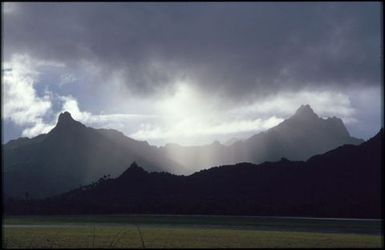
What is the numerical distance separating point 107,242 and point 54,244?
568cm

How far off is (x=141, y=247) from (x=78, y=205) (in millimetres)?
133219

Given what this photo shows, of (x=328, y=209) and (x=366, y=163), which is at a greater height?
(x=366, y=163)

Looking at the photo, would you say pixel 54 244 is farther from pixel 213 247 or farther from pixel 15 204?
pixel 15 204

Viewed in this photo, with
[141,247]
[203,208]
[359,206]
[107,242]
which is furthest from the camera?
[203,208]

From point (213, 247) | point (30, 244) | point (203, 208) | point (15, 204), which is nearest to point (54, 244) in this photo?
point (30, 244)

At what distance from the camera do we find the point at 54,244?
5381 centimetres

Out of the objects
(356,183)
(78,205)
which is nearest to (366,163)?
(356,183)

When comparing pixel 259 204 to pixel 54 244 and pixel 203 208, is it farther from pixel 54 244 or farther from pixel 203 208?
pixel 54 244

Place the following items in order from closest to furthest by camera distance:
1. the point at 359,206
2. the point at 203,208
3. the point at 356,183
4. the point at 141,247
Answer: the point at 141,247 → the point at 359,206 → the point at 203,208 → the point at 356,183

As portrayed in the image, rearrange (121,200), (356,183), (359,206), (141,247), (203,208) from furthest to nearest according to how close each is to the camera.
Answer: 1. (121,200)
2. (356,183)
3. (203,208)
4. (359,206)
5. (141,247)

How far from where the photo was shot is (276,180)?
196 meters

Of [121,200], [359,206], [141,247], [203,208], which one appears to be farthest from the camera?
[121,200]

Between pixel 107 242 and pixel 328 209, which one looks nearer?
pixel 107 242

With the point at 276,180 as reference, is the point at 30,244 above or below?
below
